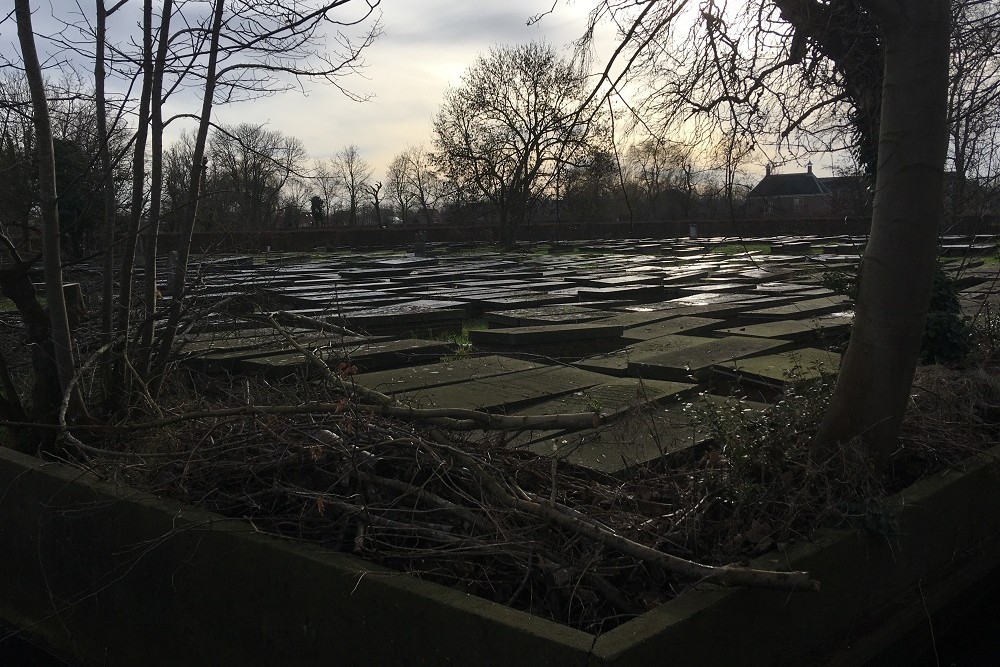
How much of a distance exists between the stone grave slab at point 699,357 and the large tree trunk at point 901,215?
5.54 ft

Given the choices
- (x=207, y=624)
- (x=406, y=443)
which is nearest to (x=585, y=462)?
(x=406, y=443)

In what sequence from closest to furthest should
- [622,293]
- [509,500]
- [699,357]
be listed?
[509,500]
[699,357]
[622,293]

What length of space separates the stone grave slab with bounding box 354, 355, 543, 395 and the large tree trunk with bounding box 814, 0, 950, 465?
2.89 meters

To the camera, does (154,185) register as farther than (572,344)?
No

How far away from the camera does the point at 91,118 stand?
534cm

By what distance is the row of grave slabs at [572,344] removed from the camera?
4.75 m

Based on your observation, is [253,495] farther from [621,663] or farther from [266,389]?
[621,663]

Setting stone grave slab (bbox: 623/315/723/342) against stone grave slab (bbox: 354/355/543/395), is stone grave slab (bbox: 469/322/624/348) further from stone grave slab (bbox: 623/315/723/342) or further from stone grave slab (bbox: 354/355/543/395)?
stone grave slab (bbox: 354/355/543/395)

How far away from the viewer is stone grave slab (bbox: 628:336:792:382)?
6.08 meters

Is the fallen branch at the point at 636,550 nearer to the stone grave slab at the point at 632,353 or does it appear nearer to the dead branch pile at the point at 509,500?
the dead branch pile at the point at 509,500

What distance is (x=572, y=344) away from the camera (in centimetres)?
841

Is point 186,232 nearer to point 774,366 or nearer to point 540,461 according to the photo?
point 540,461

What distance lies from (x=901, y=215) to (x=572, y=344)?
498cm

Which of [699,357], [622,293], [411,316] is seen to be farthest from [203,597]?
[622,293]
